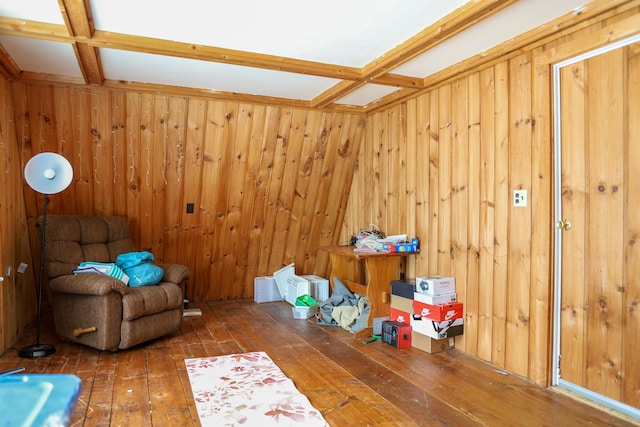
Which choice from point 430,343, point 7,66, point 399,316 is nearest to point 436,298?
point 430,343

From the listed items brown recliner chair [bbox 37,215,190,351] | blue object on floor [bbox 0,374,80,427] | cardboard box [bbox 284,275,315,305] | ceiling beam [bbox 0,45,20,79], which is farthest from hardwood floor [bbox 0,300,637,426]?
ceiling beam [bbox 0,45,20,79]

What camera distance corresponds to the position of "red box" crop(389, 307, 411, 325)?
3.52m

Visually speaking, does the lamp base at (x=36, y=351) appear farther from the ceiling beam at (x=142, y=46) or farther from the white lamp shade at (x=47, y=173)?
the ceiling beam at (x=142, y=46)

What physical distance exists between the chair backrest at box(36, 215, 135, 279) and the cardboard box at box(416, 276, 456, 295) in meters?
2.66

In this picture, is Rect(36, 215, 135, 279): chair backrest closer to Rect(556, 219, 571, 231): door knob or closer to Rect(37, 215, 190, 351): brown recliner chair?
Rect(37, 215, 190, 351): brown recliner chair

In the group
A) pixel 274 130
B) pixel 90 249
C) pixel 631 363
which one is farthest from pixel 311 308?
pixel 631 363

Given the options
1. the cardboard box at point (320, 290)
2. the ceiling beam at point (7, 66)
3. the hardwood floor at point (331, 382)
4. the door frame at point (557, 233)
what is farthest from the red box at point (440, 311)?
the ceiling beam at point (7, 66)

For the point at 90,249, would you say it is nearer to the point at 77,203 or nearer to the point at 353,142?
the point at 77,203

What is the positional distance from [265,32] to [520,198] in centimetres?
193

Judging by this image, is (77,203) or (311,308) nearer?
(77,203)

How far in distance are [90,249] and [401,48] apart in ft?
9.91

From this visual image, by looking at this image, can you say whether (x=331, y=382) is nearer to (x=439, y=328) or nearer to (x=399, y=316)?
(x=439, y=328)

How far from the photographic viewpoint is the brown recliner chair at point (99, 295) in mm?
3113

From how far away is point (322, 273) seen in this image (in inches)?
219
